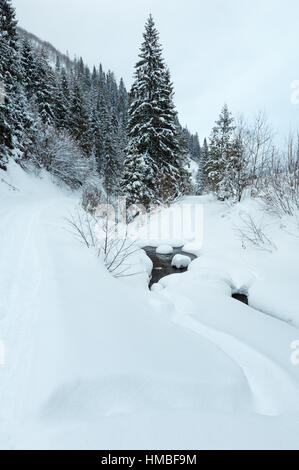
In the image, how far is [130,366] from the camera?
1881 millimetres

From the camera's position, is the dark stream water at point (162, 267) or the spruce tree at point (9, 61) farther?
the spruce tree at point (9, 61)

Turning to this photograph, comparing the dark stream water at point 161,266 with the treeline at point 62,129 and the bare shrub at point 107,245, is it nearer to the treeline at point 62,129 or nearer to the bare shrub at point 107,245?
the bare shrub at point 107,245

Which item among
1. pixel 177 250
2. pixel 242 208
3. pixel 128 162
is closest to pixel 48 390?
pixel 177 250

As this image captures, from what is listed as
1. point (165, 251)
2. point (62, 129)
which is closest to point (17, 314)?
point (165, 251)

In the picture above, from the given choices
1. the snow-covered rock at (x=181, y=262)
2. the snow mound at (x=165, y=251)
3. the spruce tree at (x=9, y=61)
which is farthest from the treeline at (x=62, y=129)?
the snow-covered rock at (x=181, y=262)

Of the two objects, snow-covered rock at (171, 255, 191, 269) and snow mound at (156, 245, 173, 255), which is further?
snow mound at (156, 245, 173, 255)

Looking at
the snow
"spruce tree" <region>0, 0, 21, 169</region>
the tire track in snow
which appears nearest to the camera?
the snow

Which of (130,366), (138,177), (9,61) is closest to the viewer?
(130,366)

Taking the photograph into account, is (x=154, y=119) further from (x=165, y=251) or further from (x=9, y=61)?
(x=9, y=61)

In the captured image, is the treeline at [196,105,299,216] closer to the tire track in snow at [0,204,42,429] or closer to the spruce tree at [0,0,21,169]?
the tire track in snow at [0,204,42,429]

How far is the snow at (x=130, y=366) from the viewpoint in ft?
4.74

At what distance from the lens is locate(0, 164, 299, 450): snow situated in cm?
144

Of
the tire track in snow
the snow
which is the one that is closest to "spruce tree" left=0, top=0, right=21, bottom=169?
the tire track in snow
